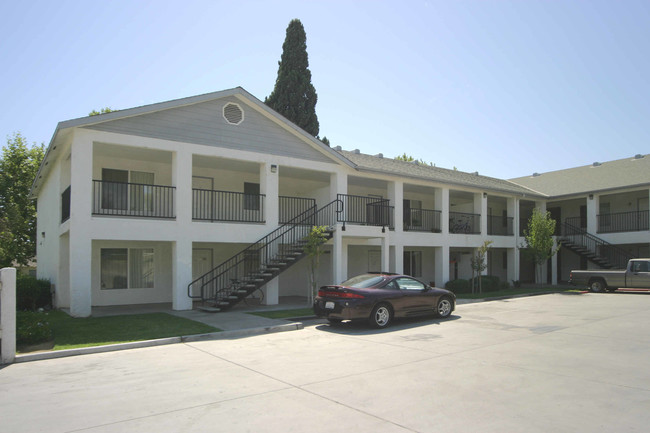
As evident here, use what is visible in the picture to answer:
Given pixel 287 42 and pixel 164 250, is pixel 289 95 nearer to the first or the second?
pixel 287 42

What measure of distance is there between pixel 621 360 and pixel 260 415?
20.6 feet

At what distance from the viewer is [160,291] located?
18047mm

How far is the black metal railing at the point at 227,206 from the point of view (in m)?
18.0

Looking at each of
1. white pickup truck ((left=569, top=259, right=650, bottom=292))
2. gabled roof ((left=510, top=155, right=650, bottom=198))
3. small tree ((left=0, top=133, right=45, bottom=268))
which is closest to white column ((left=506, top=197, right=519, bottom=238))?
gabled roof ((left=510, top=155, right=650, bottom=198))

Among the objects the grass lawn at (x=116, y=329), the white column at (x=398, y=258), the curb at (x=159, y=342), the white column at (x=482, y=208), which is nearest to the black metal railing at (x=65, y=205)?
the grass lawn at (x=116, y=329)

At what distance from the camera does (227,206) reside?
18.9 m

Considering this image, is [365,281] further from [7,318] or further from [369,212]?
[369,212]

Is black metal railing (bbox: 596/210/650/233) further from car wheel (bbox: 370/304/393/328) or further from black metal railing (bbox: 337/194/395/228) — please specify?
car wheel (bbox: 370/304/393/328)

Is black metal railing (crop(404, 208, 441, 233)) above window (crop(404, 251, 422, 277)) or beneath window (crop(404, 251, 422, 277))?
above

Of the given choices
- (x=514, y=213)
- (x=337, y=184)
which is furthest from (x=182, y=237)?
(x=514, y=213)

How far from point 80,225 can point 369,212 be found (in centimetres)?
1208

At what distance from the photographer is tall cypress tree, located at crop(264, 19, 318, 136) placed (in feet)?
102

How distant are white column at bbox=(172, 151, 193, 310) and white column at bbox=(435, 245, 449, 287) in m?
12.3

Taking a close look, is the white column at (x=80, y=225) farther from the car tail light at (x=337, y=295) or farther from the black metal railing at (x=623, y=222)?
the black metal railing at (x=623, y=222)
